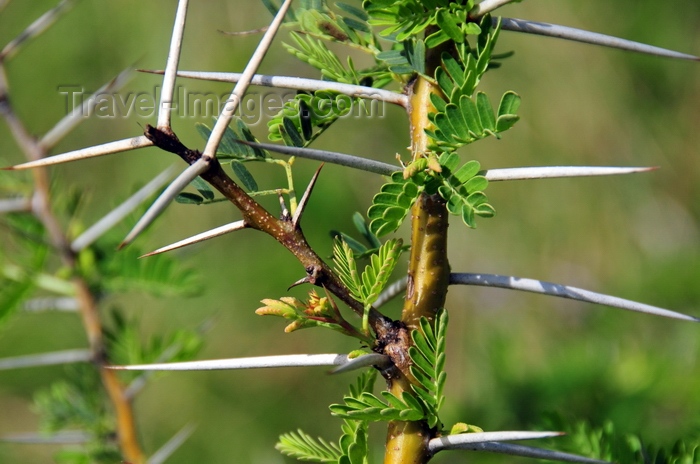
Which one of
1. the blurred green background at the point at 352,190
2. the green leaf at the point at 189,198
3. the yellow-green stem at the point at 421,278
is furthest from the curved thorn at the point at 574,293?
the blurred green background at the point at 352,190

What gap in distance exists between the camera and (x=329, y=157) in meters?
0.50

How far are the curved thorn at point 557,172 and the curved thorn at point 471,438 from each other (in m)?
0.19

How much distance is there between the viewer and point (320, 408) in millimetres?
2078

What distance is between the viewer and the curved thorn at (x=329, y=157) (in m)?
0.45

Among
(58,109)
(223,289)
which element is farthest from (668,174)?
(58,109)

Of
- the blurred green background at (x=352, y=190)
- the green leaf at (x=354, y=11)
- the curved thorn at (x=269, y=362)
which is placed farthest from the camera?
the blurred green background at (x=352, y=190)

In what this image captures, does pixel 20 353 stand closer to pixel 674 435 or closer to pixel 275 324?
pixel 275 324

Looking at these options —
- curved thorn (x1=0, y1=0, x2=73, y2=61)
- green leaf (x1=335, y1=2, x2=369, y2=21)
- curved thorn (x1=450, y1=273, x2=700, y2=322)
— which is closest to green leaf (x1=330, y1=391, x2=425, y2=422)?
curved thorn (x1=450, y1=273, x2=700, y2=322)

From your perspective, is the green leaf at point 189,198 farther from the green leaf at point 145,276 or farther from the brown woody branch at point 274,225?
the green leaf at point 145,276

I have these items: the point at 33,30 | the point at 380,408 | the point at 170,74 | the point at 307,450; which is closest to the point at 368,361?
the point at 380,408

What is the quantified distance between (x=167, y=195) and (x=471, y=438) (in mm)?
294

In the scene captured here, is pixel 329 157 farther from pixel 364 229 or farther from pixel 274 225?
pixel 364 229

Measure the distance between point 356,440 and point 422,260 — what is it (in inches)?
6.4

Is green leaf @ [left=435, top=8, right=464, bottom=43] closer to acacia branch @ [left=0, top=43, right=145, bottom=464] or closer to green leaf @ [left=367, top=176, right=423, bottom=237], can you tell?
green leaf @ [left=367, top=176, right=423, bottom=237]
